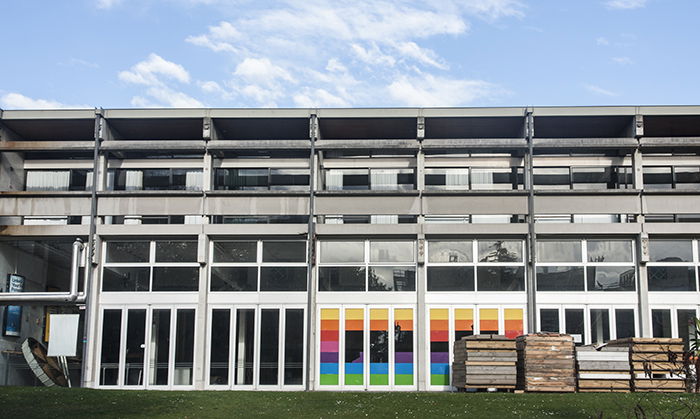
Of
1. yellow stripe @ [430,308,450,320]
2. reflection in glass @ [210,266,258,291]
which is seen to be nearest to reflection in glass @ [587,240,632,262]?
yellow stripe @ [430,308,450,320]

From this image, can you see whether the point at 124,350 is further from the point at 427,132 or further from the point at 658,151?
the point at 658,151

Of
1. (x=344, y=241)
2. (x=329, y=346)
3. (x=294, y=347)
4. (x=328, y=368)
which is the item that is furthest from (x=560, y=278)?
(x=294, y=347)

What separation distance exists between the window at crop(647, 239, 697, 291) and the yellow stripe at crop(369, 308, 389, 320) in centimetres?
907

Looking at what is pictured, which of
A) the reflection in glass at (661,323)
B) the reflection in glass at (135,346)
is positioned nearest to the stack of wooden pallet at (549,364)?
the reflection in glass at (661,323)

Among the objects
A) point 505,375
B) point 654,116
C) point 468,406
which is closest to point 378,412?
point 468,406

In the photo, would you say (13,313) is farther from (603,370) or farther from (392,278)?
(603,370)

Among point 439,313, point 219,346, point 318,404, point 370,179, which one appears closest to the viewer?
point 318,404

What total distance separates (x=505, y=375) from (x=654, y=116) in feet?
38.7

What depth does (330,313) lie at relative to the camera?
29703 mm

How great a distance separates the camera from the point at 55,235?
98.7 ft

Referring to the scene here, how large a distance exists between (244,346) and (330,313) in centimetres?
313

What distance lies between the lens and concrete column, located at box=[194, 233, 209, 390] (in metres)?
29.1

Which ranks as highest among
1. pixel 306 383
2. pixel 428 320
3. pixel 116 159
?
pixel 116 159

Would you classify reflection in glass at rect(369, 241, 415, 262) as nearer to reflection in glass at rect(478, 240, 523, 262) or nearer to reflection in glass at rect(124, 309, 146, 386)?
reflection in glass at rect(478, 240, 523, 262)
